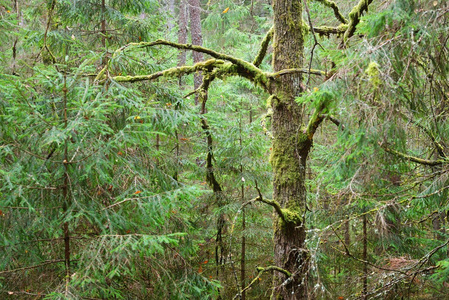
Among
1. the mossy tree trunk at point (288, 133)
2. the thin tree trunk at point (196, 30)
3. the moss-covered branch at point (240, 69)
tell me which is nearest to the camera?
the mossy tree trunk at point (288, 133)

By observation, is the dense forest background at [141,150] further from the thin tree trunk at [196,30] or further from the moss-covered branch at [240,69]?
the thin tree trunk at [196,30]

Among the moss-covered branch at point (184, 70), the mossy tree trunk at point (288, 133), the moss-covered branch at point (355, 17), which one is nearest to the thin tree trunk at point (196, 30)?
the moss-covered branch at point (184, 70)

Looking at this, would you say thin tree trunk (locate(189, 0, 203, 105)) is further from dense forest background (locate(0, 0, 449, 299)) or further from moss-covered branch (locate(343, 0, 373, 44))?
moss-covered branch (locate(343, 0, 373, 44))

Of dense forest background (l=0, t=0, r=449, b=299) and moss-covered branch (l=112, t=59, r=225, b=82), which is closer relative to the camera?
dense forest background (l=0, t=0, r=449, b=299)

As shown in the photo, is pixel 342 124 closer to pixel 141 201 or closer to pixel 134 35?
pixel 141 201

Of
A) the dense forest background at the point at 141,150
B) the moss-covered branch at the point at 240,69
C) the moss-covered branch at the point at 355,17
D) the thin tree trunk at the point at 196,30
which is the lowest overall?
the dense forest background at the point at 141,150

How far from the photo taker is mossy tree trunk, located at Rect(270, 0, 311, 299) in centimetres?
441

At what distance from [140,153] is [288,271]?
2443mm

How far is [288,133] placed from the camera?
445 cm

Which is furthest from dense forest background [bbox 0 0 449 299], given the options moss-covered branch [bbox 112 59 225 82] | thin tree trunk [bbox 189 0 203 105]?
thin tree trunk [bbox 189 0 203 105]

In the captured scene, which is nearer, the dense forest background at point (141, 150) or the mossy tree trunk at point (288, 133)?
the dense forest background at point (141, 150)

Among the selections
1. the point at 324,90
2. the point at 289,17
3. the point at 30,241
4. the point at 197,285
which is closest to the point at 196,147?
the point at 197,285

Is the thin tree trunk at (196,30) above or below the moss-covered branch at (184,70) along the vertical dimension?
above

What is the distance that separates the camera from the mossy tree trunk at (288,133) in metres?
4.41
